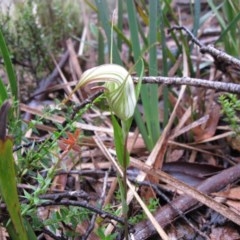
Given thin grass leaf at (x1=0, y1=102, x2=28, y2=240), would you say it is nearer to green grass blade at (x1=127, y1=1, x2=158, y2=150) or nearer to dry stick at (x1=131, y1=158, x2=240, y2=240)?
dry stick at (x1=131, y1=158, x2=240, y2=240)

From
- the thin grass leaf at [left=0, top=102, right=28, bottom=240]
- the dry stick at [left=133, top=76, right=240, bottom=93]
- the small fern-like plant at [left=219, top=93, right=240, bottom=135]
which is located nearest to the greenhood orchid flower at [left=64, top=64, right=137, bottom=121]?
the thin grass leaf at [left=0, top=102, right=28, bottom=240]

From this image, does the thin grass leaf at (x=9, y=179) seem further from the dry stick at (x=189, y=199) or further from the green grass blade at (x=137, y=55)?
the green grass blade at (x=137, y=55)

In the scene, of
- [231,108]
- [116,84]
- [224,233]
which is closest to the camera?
[116,84]

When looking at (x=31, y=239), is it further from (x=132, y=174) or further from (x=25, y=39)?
(x=25, y=39)

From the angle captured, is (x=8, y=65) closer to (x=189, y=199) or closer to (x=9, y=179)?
(x=9, y=179)

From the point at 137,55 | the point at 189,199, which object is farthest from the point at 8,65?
the point at 189,199

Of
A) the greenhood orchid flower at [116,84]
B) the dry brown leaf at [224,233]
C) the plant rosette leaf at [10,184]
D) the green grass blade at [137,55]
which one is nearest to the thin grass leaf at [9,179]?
the plant rosette leaf at [10,184]
